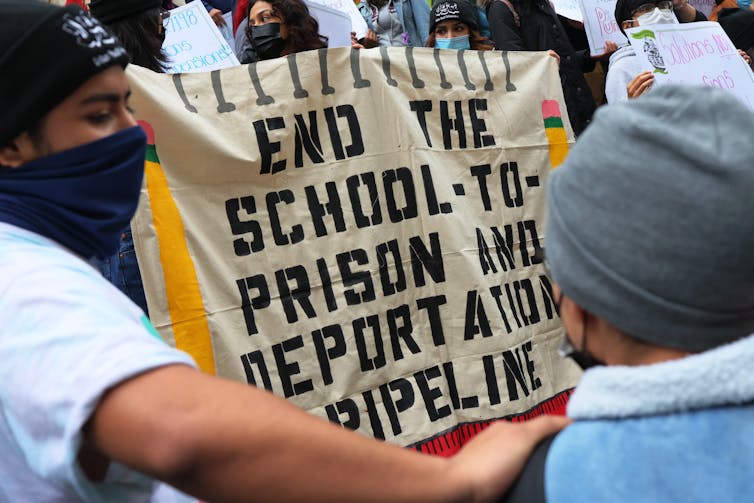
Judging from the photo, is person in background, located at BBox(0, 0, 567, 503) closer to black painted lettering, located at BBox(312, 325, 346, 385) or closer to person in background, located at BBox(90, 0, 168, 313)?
black painted lettering, located at BBox(312, 325, 346, 385)

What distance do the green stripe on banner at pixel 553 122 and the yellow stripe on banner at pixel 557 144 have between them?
0.02m

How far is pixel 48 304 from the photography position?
849 millimetres

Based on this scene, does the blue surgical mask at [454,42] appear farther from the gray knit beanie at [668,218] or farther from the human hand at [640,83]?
the gray knit beanie at [668,218]

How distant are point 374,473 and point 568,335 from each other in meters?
0.44

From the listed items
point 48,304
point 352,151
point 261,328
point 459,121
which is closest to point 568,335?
point 48,304

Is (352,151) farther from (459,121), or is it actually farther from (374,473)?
(374,473)

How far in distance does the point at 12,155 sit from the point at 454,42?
14.4 ft

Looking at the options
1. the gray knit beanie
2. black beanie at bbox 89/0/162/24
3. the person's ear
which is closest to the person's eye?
the person's ear

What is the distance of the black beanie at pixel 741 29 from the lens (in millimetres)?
5145

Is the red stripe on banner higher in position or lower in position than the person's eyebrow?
lower

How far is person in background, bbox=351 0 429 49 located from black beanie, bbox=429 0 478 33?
718 mm

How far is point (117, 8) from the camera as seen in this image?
3260 mm

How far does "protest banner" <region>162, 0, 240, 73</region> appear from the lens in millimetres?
4051

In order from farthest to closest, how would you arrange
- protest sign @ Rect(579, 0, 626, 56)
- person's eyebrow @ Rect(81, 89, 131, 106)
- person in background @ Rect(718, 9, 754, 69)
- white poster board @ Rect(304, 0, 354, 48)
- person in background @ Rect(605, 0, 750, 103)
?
protest sign @ Rect(579, 0, 626, 56)
person in background @ Rect(718, 9, 754, 69)
person in background @ Rect(605, 0, 750, 103)
white poster board @ Rect(304, 0, 354, 48)
person's eyebrow @ Rect(81, 89, 131, 106)
